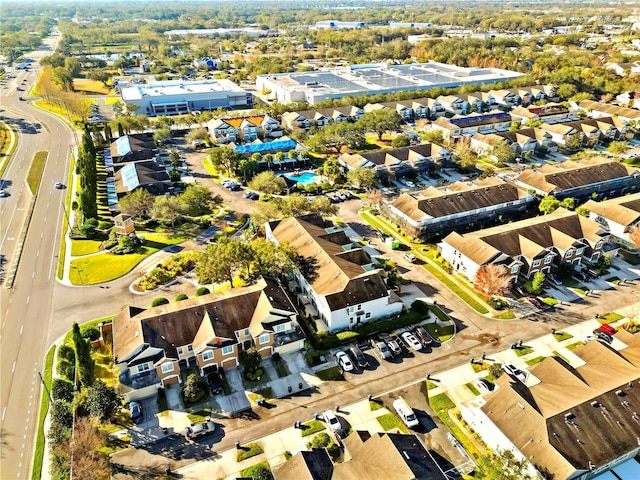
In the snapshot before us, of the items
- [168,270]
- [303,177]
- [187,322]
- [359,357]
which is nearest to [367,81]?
[303,177]

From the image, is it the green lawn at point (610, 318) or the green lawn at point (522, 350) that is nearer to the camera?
the green lawn at point (522, 350)

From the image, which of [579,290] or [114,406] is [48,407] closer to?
[114,406]

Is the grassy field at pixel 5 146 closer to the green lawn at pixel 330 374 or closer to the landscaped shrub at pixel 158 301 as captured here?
the landscaped shrub at pixel 158 301

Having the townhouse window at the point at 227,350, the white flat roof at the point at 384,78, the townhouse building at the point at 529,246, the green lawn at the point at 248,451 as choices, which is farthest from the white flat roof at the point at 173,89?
the green lawn at the point at 248,451

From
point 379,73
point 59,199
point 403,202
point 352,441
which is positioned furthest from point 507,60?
point 352,441

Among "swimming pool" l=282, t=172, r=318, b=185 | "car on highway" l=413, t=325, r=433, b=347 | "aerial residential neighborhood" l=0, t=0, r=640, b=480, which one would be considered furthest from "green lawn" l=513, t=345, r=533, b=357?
"swimming pool" l=282, t=172, r=318, b=185

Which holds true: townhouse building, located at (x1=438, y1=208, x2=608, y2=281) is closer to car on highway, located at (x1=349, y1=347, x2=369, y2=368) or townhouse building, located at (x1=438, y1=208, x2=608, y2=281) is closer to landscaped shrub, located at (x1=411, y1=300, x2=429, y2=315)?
landscaped shrub, located at (x1=411, y1=300, x2=429, y2=315)
